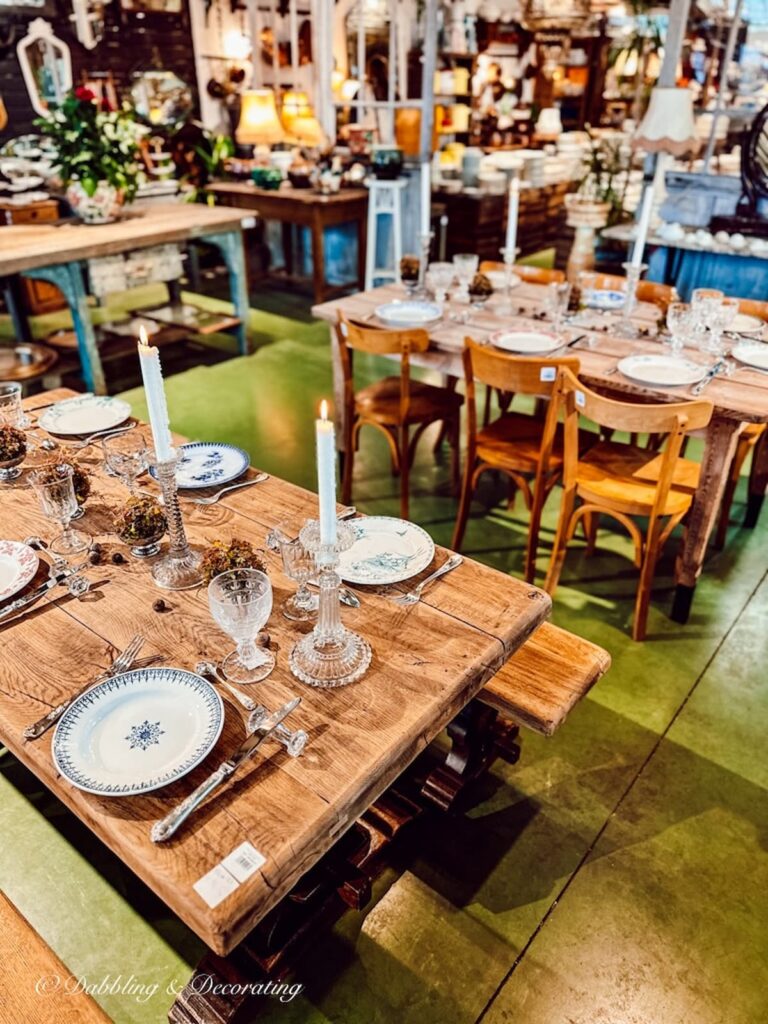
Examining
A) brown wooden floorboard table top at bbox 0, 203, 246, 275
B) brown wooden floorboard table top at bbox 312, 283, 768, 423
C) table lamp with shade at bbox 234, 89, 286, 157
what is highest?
table lamp with shade at bbox 234, 89, 286, 157

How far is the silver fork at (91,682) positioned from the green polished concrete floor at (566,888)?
761mm

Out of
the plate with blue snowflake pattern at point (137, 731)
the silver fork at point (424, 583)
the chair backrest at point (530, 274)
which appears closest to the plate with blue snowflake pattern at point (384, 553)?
the silver fork at point (424, 583)

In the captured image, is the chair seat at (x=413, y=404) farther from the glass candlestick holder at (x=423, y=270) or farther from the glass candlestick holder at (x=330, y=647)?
→ the glass candlestick holder at (x=330, y=647)

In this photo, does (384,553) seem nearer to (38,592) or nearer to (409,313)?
(38,592)

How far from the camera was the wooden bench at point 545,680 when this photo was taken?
160 centimetres

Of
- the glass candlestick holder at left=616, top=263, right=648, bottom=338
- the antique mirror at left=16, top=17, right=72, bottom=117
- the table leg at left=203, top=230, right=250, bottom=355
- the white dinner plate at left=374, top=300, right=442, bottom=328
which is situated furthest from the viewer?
the antique mirror at left=16, top=17, right=72, bottom=117

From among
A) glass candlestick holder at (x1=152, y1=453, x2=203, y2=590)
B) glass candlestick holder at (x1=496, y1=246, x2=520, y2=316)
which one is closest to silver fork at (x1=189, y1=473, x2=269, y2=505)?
glass candlestick holder at (x1=152, y1=453, x2=203, y2=590)

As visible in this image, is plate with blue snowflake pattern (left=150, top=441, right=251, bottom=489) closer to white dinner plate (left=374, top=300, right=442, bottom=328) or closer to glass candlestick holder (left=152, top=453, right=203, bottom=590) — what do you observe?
glass candlestick holder (left=152, top=453, right=203, bottom=590)

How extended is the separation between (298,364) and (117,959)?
3935mm

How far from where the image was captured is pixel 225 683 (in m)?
1.26

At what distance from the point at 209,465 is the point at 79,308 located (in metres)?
2.67

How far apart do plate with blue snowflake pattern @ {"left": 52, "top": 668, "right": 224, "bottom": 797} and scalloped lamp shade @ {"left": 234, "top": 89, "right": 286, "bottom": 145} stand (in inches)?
254

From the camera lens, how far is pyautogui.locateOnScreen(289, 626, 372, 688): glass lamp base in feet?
4.16

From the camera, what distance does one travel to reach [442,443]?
3.83m
